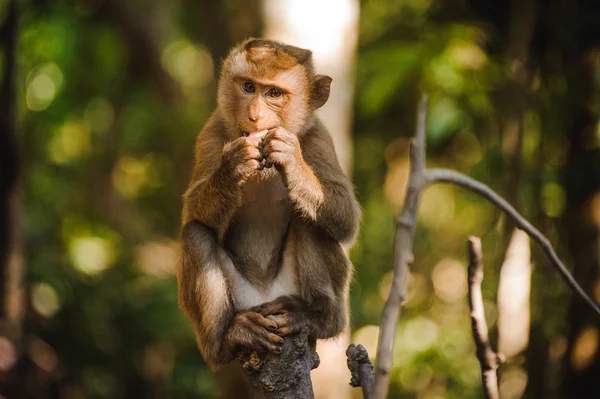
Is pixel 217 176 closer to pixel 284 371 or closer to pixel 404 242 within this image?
pixel 284 371

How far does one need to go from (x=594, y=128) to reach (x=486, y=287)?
3.19m

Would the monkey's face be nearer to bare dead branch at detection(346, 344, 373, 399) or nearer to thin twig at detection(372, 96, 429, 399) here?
bare dead branch at detection(346, 344, 373, 399)

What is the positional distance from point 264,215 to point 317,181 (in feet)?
1.44

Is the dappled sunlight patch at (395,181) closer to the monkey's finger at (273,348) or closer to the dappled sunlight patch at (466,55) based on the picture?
the dappled sunlight patch at (466,55)

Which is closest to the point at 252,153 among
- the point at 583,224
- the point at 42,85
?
the point at 583,224

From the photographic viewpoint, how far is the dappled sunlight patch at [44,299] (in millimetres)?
9117

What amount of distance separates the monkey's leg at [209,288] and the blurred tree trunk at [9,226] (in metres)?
3.25

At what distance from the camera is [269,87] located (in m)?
3.61

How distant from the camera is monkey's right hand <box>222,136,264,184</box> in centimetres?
335

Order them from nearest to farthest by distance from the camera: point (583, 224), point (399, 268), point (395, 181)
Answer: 1. point (399, 268)
2. point (583, 224)
3. point (395, 181)

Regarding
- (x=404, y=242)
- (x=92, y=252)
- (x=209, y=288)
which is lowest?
(x=92, y=252)

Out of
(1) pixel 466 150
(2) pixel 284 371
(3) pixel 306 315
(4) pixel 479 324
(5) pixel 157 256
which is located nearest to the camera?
(4) pixel 479 324

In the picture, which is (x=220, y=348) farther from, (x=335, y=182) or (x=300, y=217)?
(x=335, y=182)

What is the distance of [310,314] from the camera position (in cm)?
356
